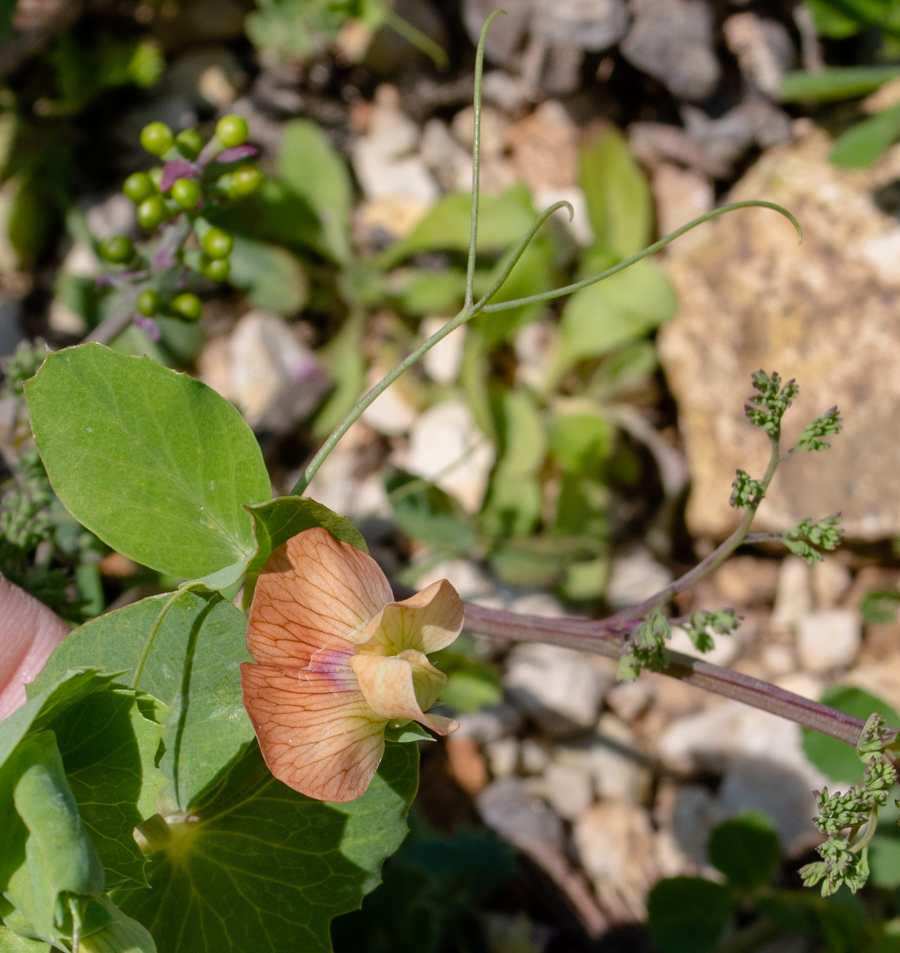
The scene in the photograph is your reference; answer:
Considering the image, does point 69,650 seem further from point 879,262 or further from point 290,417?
point 879,262

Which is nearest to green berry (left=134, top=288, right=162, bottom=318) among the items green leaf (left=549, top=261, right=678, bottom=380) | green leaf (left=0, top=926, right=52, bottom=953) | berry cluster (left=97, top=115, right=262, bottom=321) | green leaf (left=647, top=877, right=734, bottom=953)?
berry cluster (left=97, top=115, right=262, bottom=321)

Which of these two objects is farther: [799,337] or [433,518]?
[799,337]

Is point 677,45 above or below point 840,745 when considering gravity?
above

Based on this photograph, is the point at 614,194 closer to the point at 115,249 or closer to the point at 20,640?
the point at 115,249

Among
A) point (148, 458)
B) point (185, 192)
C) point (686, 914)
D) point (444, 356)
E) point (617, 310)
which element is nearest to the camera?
point (148, 458)

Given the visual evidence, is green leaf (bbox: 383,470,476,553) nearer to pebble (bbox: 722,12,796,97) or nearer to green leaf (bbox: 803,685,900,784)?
green leaf (bbox: 803,685,900,784)

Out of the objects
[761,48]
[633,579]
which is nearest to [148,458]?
[633,579]

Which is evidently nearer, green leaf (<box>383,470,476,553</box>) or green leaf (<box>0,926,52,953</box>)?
green leaf (<box>0,926,52,953</box>)

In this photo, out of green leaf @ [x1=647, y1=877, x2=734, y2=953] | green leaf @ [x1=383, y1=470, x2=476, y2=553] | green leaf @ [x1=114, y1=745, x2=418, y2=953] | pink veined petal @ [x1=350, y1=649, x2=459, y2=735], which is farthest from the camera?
green leaf @ [x1=383, y1=470, x2=476, y2=553]
